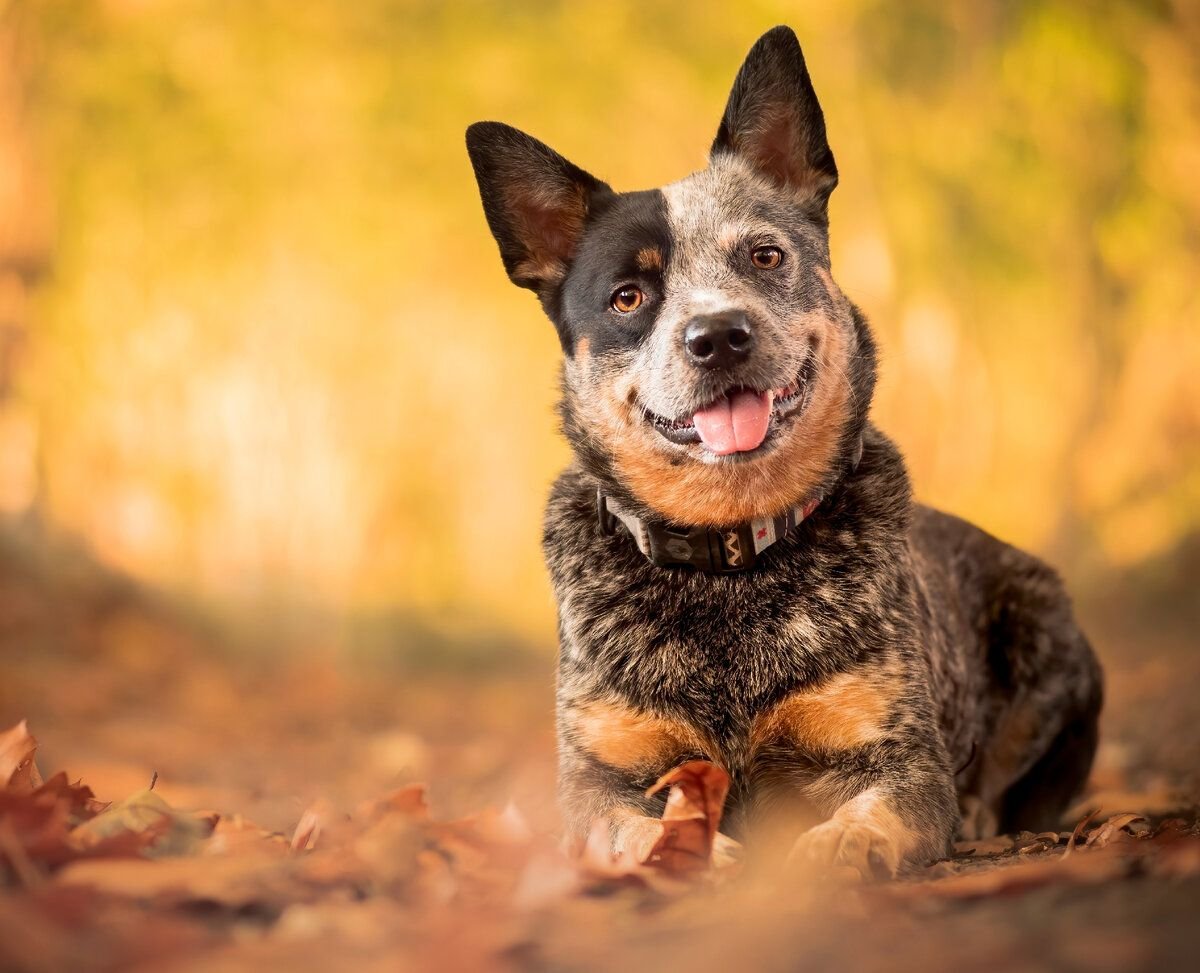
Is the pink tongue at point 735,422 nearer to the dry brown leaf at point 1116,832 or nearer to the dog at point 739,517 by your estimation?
the dog at point 739,517

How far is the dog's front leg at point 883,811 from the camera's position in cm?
256

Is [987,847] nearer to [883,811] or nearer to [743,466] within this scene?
[883,811]

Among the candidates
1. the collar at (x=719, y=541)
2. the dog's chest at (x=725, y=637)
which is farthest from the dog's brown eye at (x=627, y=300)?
the dog's chest at (x=725, y=637)

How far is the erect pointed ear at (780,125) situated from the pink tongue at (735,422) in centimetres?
87

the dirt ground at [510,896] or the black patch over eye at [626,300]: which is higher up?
the black patch over eye at [626,300]

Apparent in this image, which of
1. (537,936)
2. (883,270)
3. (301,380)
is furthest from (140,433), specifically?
(537,936)

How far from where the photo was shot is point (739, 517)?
326 centimetres

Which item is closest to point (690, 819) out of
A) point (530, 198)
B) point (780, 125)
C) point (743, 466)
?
point (743, 466)

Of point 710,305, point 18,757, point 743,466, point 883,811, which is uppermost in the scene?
point 710,305

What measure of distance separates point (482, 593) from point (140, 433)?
2.79 meters

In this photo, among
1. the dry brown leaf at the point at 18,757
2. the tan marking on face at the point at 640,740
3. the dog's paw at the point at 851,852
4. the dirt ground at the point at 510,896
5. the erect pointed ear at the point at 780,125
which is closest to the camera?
the dirt ground at the point at 510,896

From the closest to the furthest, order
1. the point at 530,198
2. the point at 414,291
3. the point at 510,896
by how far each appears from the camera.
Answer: the point at 510,896 < the point at 530,198 < the point at 414,291

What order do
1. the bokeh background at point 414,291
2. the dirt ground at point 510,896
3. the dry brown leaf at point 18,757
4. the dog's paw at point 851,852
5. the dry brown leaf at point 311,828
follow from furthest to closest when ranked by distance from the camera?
1. the bokeh background at point 414,291
2. the dry brown leaf at point 18,757
3. the dry brown leaf at point 311,828
4. the dog's paw at point 851,852
5. the dirt ground at point 510,896

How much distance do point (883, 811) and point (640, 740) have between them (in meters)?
0.64
